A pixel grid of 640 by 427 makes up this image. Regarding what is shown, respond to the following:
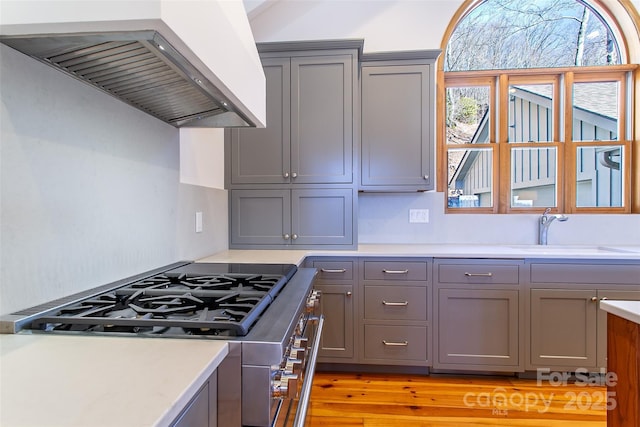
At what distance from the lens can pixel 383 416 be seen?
1.82m

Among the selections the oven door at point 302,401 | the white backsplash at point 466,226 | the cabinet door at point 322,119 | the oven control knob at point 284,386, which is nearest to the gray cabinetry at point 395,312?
the white backsplash at point 466,226

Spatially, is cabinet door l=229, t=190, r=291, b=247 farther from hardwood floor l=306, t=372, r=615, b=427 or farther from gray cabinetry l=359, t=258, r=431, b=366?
hardwood floor l=306, t=372, r=615, b=427

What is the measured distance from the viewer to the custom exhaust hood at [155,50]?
70cm

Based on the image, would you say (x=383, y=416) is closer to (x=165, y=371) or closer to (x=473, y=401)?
(x=473, y=401)

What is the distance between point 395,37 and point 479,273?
1986 millimetres

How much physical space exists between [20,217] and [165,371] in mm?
669

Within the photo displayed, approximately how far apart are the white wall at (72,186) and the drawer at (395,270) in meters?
1.24

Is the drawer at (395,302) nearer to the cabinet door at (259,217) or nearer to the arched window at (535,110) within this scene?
the cabinet door at (259,217)

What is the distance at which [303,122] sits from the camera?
2.35 m

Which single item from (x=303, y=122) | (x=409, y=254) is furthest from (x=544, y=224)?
(x=303, y=122)

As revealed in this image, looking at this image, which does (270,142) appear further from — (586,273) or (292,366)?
(586,273)

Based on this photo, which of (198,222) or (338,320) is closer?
(198,222)

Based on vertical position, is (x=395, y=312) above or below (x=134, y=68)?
below

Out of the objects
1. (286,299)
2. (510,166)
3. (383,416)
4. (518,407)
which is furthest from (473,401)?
(510,166)
